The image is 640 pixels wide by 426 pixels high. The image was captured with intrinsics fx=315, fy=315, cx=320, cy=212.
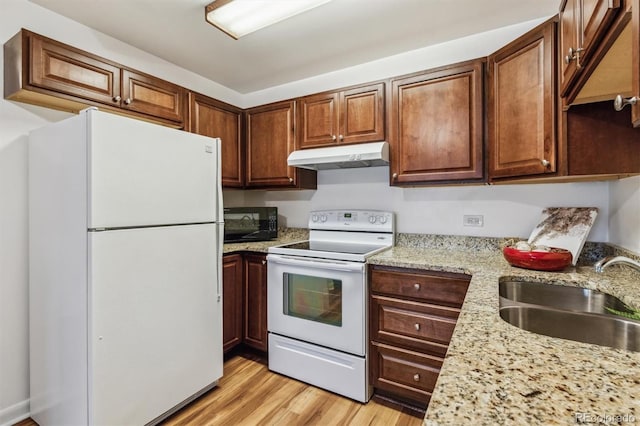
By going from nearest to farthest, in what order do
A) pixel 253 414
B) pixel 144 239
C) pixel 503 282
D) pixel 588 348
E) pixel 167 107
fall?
1. pixel 588 348
2. pixel 503 282
3. pixel 144 239
4. pixel 253 414
5. pixel 167 107

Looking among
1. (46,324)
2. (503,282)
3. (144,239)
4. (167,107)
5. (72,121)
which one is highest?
(167,107)

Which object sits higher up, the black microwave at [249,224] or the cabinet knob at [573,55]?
the cabinet knob at [573,55]

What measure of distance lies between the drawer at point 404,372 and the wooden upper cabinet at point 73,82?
220 centimetres

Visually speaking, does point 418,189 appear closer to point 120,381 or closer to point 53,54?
point 120,381

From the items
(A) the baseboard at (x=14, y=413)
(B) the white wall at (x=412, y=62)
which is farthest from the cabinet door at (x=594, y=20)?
(A) the baseboard at (x=14, y=413)

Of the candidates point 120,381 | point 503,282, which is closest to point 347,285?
point 503,282

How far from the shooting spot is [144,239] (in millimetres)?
1633

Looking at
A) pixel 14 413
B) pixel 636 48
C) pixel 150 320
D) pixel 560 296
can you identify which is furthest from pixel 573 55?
pixel 14 413

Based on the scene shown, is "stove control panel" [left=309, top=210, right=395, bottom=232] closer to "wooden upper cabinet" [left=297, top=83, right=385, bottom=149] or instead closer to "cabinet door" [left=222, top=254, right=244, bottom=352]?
"wooden upper cabinet" [left=297, top=83, right=385, bottom=149]

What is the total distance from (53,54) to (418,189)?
2.43m

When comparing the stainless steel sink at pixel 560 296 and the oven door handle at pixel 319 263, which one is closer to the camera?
the stainless steel sink at pixel 560 296

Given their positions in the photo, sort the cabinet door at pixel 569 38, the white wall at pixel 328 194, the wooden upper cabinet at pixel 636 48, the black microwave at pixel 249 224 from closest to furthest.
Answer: the wooden upper cabinet at pixel 636 48 → the cabinet door at pixel 569 38 → the white wall at pixel 328 194 → the black microwave at pixel 249 224

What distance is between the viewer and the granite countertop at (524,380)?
0.49 metres

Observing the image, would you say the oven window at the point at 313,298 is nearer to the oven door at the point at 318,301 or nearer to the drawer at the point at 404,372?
the oven door at the point at 318,301
